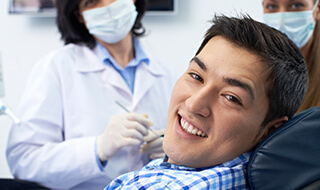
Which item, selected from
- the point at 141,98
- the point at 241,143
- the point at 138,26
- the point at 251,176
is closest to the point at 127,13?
the point at 138,26

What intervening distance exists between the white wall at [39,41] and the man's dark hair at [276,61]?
5.30ft

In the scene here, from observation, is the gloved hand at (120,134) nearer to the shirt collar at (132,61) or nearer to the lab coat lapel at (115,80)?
the lab coat lapel at (115,80)

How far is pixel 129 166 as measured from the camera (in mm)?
1576

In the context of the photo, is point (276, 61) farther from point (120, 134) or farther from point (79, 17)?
point (79, 17)

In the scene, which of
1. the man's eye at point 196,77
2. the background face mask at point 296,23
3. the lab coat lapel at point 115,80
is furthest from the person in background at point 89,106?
the background face mask at point 296,23

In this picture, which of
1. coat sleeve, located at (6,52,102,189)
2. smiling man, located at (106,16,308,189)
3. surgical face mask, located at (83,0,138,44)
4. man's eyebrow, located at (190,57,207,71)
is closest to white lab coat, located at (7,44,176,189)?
coat sleeve, located at (6,52,102,189)

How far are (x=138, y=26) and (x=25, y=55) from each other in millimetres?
1149

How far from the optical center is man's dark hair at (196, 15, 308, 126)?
0.89 m

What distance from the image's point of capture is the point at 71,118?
61.6 inches

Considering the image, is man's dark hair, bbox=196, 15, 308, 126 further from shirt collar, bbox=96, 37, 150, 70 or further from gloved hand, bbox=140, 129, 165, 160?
shirt collar, bbox=96, 37, 150, 70

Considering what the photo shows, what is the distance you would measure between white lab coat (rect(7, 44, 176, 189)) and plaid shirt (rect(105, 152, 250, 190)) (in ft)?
2.14

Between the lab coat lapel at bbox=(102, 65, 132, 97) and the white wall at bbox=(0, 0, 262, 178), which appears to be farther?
the white wall at bbox=(0, 0, 262, 178)

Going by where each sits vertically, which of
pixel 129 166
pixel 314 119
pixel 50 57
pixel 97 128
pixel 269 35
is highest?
pixel 269 35

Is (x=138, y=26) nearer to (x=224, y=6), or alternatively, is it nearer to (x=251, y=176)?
(x=224, y=6)
